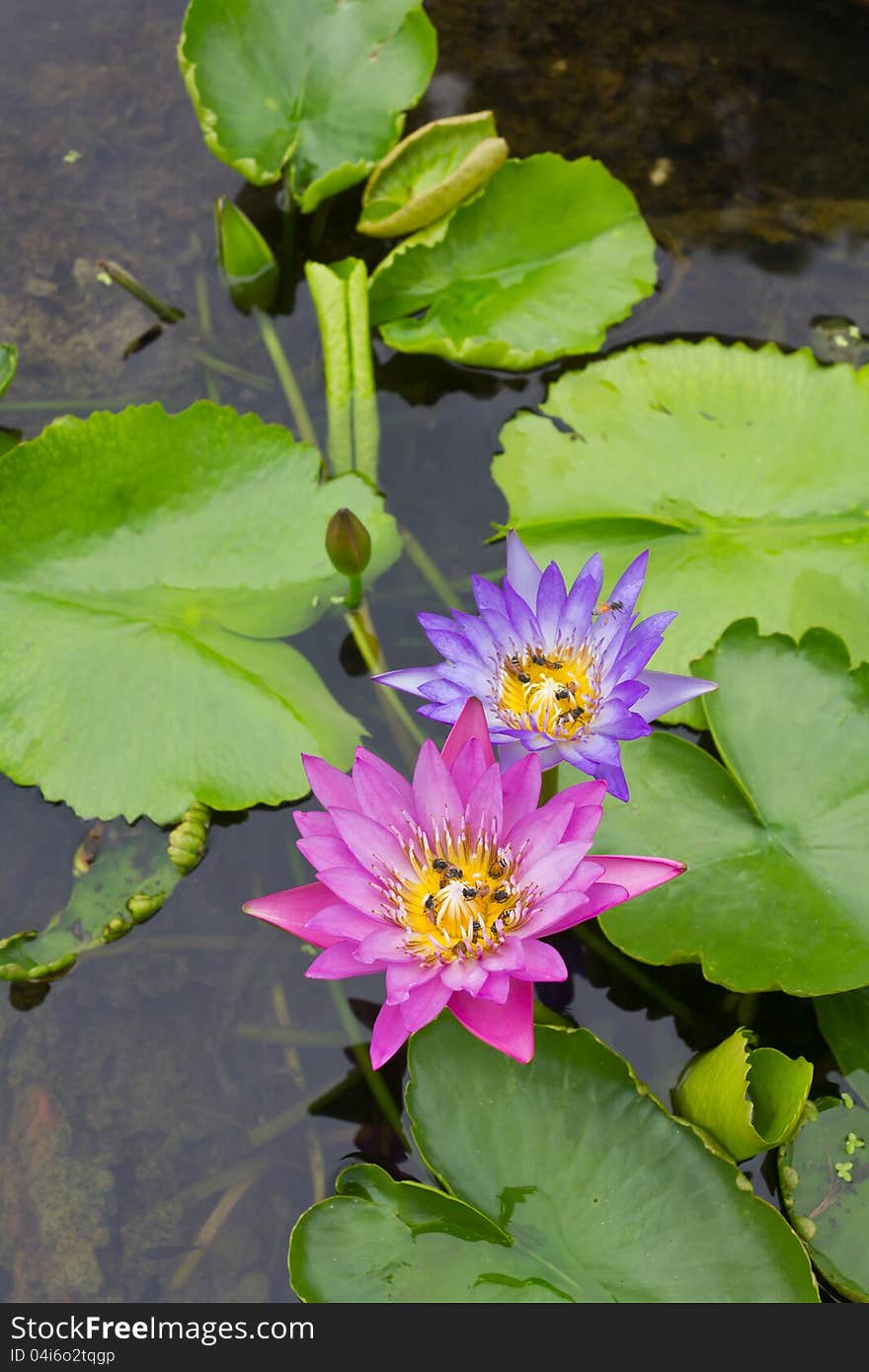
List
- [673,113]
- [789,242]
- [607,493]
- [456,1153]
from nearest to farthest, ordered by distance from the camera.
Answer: [456,1153], [607,493], [789,242], [673,113]

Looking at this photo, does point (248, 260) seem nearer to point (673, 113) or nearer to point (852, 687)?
point (673, 113)

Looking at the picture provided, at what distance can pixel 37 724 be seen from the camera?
8.66 ft

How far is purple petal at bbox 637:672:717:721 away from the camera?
210 centimetres

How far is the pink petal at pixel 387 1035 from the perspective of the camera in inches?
74.4

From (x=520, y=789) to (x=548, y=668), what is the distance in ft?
0.96

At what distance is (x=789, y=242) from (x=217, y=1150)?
3.20 meters

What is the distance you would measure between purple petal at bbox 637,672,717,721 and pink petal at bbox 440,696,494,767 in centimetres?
30

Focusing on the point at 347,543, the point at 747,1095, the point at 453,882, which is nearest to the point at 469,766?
the point at 453,882

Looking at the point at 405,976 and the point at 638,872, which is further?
the point at 638,872

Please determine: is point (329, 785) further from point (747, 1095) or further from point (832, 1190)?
point (832, 1190)

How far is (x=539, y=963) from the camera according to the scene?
6.22 feet

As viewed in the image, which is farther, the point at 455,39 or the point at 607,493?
the point at 455,39

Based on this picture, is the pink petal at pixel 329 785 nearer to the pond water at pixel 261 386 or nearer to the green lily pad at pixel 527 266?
the pond water at pixel 261 386

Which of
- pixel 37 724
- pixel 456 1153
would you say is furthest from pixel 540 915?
pixel 37 724
